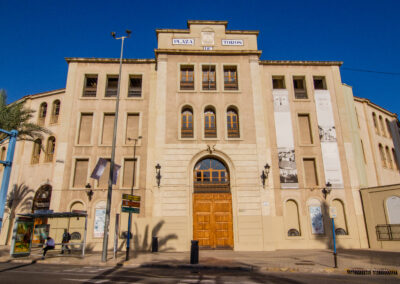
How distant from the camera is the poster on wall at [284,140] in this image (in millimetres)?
21484

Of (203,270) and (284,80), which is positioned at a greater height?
(284,80)

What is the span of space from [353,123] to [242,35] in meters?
12.2

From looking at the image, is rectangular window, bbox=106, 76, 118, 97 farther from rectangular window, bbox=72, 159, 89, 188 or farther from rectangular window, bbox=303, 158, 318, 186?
rectangular window, bbox=303, 158, 318, 186

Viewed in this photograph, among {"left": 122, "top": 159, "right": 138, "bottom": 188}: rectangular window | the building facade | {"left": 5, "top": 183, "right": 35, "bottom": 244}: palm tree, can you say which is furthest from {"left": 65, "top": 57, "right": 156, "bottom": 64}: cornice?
{"left": 5, "top": 183, "right": 35, "bottom": 244}: palm tree

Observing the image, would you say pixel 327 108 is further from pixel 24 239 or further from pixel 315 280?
pixel 24 239

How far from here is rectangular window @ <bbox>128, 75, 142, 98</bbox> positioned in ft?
78.0

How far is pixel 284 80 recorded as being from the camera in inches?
961

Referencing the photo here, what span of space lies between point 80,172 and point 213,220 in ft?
35.7

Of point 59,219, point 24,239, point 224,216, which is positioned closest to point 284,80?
point 224,216

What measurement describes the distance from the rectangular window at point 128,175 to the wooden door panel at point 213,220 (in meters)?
4.96

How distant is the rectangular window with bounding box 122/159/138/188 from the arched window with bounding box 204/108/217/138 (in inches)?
242

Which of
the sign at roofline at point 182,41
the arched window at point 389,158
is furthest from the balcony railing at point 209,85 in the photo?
the arched window at point 389,158

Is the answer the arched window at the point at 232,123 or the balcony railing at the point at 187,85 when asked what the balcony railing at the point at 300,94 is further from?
the balcony railing at the point at 187,85

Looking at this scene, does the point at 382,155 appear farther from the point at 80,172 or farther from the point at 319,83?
the point at 80,172
